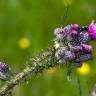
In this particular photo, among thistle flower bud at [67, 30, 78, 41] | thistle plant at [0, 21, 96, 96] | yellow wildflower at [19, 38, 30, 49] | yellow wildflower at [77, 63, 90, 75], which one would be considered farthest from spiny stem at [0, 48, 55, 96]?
yellow wildflower at [19, 38, 30, 49]

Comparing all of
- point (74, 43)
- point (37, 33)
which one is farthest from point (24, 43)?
point (74, 43)

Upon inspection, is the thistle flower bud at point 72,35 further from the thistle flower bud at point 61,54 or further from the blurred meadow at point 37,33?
the blurred meadow at point 37,33

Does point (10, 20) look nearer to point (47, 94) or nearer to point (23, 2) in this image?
point (23, 2)

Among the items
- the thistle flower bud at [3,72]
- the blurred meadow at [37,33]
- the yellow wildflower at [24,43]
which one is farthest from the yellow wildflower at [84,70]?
the thistle flower bud at [3,72]

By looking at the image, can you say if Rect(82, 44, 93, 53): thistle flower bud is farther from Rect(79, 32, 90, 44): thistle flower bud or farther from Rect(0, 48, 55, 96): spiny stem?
Rect(0, 48, 55, 96): spiny stem

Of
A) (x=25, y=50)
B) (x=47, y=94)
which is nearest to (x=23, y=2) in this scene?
(x=25, y=50)

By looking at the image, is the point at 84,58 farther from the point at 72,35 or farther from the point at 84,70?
the point at 84,70
